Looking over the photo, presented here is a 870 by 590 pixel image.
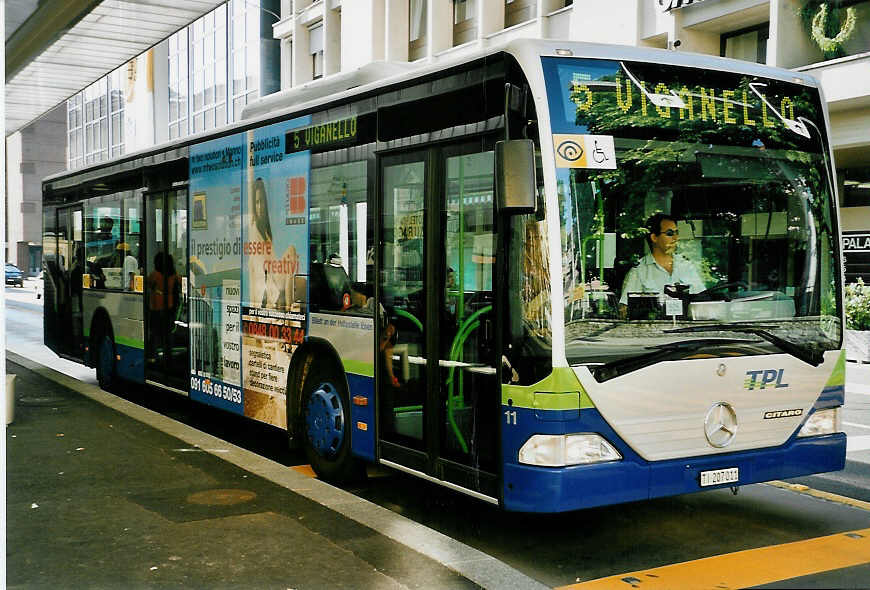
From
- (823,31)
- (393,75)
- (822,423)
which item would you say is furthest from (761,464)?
(823,31)

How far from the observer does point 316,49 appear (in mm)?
37156

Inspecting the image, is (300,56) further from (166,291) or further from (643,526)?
(643,526)

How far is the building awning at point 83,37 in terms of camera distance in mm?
14469

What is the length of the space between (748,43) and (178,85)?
34.9m

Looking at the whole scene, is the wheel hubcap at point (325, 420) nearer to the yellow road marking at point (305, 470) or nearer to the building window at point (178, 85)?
the yellow road marking at point (305, 470)

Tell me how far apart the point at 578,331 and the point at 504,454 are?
85cm

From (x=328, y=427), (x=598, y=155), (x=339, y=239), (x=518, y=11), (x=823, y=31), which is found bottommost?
(x=328, y=427)

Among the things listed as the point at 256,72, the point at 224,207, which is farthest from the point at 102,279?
the point at 256,72

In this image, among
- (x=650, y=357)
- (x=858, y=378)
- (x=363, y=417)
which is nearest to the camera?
(x=650, y=357)

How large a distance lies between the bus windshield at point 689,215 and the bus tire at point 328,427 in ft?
8.64

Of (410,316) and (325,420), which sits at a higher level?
(410,316)

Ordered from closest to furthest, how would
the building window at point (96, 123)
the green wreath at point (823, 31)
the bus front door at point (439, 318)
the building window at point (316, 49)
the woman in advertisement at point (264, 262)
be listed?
the bus front door at point (439, 318) < the woman in advertisement at point (264, 262) < the green wreath at point (823, 31) < the building window at point (316, 49) < the building window at point (96, 123)

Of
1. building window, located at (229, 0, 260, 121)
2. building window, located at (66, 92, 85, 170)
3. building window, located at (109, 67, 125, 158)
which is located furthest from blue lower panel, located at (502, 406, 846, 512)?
building window, located at (66, 92, 85, 170)

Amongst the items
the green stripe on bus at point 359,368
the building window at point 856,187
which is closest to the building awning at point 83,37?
the green stripe on bus at point 359,368
